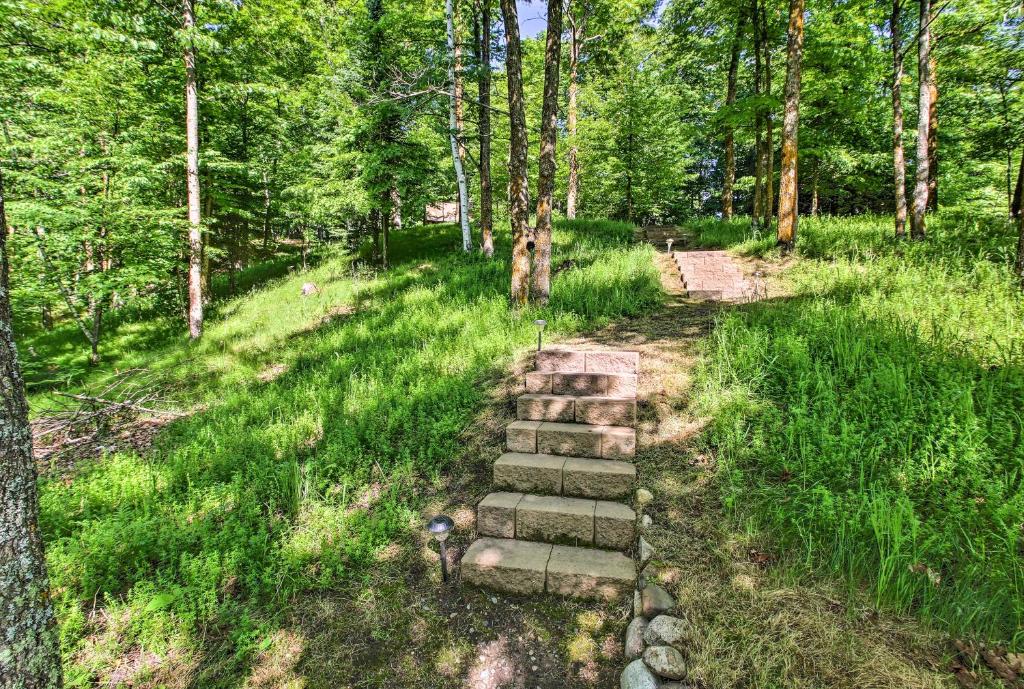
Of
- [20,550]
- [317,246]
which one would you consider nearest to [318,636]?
[20,550]

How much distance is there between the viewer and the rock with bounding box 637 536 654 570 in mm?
3070

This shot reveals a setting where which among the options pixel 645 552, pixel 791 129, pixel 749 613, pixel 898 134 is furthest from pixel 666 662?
pixel 898 134

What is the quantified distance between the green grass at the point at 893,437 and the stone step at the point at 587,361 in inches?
31.7

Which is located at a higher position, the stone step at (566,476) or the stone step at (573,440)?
the stone step at (573,440)

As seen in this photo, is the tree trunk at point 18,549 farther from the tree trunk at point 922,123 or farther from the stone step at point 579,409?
the tree trunk at point 922,123

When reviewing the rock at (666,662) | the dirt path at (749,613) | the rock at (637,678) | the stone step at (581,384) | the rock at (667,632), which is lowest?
the rock at (637,678)

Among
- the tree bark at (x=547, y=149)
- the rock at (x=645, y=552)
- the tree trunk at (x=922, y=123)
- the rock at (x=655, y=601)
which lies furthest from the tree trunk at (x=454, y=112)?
the rock at (x=655, y=601)

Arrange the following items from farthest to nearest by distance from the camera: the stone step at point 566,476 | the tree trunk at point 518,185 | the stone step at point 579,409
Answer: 1. the tree trunk at point 518,185
2. the stone step at point 579,409
3. the stone step at point 566,476

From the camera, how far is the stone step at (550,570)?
298 cm

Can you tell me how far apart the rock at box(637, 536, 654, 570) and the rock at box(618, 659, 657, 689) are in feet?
2.23

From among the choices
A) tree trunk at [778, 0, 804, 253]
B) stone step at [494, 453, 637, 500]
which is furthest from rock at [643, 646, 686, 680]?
tree trunk at [778, 0, 804, 253]

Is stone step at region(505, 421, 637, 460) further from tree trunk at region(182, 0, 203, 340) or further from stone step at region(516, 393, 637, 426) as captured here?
tree trunk at region(182, 0, 203, 340)

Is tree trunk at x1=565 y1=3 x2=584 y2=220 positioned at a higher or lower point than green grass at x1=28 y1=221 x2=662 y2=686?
higher

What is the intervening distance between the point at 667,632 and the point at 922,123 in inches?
447
